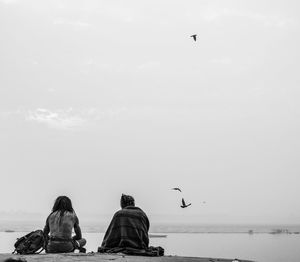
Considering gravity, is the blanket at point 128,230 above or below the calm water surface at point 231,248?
above

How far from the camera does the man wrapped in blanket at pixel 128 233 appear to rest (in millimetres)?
8969

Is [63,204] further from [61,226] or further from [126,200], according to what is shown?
[126,200]

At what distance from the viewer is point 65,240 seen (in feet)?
30.4

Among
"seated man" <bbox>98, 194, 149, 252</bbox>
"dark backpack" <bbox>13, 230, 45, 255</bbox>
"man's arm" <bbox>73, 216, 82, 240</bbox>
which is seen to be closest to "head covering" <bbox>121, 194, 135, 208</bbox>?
"seated man" <bbox>98, 194, 149, 252</bbox>

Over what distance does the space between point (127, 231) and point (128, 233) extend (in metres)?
0.05

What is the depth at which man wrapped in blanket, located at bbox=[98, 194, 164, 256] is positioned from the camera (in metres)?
8.97

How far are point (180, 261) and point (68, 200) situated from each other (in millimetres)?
2684

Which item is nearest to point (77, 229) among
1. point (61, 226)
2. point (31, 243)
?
point (61, 226)

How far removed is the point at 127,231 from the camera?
29.5 feet

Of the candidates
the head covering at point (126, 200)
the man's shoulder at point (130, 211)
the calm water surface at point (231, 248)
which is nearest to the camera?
the man's shoulder at point (130, 211)

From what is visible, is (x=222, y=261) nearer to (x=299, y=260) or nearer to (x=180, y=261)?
(x=180, y=261)

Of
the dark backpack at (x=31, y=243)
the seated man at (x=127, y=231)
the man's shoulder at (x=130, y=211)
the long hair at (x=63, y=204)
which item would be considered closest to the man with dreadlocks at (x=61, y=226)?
the long hair at (x=63, y=204)

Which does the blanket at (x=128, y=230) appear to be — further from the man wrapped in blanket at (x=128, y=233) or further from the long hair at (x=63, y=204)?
the long hair at (x=63, y=204)

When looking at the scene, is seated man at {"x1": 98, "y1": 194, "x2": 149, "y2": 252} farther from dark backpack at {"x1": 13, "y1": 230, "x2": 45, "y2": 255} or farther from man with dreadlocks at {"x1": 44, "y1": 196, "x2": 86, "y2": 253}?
dark backpack at {"x1": 13, "y1": 230, "x2": 45, "y2": 255}
